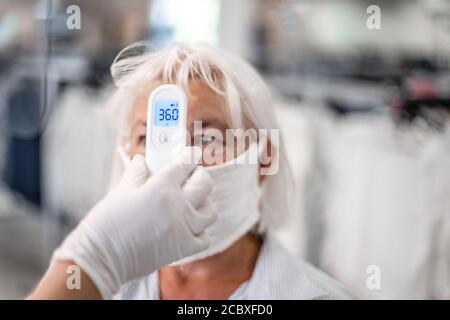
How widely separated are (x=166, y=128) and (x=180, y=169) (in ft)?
0.22

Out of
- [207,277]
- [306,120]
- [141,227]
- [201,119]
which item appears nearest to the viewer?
[141,227]

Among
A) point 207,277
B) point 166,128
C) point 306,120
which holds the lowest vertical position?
point 207,277

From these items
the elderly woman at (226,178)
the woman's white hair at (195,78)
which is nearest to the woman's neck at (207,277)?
the elderly woman at (226,178)

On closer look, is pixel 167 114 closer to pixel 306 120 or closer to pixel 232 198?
pixel 232 198

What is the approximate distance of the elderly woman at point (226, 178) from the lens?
0.64 m

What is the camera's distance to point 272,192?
2.64 feet

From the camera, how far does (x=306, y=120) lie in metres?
1.70

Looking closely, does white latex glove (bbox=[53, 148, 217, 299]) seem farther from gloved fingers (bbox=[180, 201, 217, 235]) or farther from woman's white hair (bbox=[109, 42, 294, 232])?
woman's white hair (bbox=[109, 42, 294, 232])

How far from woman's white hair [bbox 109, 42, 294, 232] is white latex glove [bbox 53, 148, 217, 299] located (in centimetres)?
13

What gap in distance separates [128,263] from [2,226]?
196cm

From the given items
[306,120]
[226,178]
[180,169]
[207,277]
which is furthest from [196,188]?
[306,120]

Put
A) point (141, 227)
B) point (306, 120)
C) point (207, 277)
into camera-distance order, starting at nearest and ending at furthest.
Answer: point (141, 227) < point (207, 277) < point (306, 120)

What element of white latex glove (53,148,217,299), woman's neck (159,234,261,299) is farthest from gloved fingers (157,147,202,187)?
woman's neck (159,234,261,299)

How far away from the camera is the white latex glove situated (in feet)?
1.59
